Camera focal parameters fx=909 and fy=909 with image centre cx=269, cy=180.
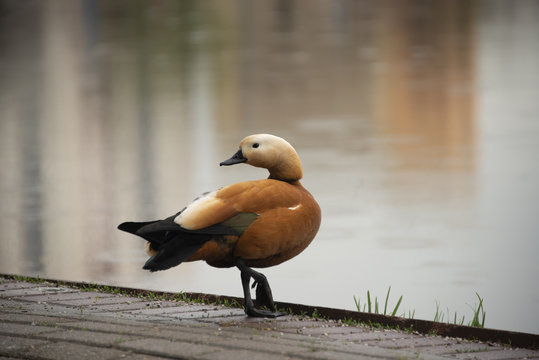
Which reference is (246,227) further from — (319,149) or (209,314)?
(319,149)

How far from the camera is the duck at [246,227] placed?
4.05 m

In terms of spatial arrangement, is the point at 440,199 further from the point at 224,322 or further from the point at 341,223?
the point at 224,322

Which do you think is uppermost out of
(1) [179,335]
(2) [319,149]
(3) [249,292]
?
(2) [319,149]

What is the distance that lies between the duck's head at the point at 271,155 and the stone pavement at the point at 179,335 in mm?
706

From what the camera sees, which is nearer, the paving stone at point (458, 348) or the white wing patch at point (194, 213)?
the paving stone at point (458, 348)

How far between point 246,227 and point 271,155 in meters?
Answer: 0.42

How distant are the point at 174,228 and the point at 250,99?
11324mm

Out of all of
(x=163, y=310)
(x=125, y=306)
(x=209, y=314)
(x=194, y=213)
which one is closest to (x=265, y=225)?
(x=194, y=213)

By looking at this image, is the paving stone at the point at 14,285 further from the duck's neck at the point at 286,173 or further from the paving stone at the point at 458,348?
the paving stone at the point at 458,348

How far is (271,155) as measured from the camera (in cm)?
434

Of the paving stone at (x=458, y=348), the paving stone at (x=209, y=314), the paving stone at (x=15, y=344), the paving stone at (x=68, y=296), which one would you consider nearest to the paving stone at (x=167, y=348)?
the paving stone at (x=15, y=344)

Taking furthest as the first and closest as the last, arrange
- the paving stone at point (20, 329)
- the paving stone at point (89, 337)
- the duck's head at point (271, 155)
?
the duck's head at point (271, 155), the paving stone at point (20, 329), the paving stone at point (89, 337)

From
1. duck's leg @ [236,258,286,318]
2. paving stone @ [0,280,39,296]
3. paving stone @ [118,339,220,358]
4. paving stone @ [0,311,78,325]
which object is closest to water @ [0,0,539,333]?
paving stone @ [0,280,39,296]

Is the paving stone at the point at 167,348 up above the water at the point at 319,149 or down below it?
below
